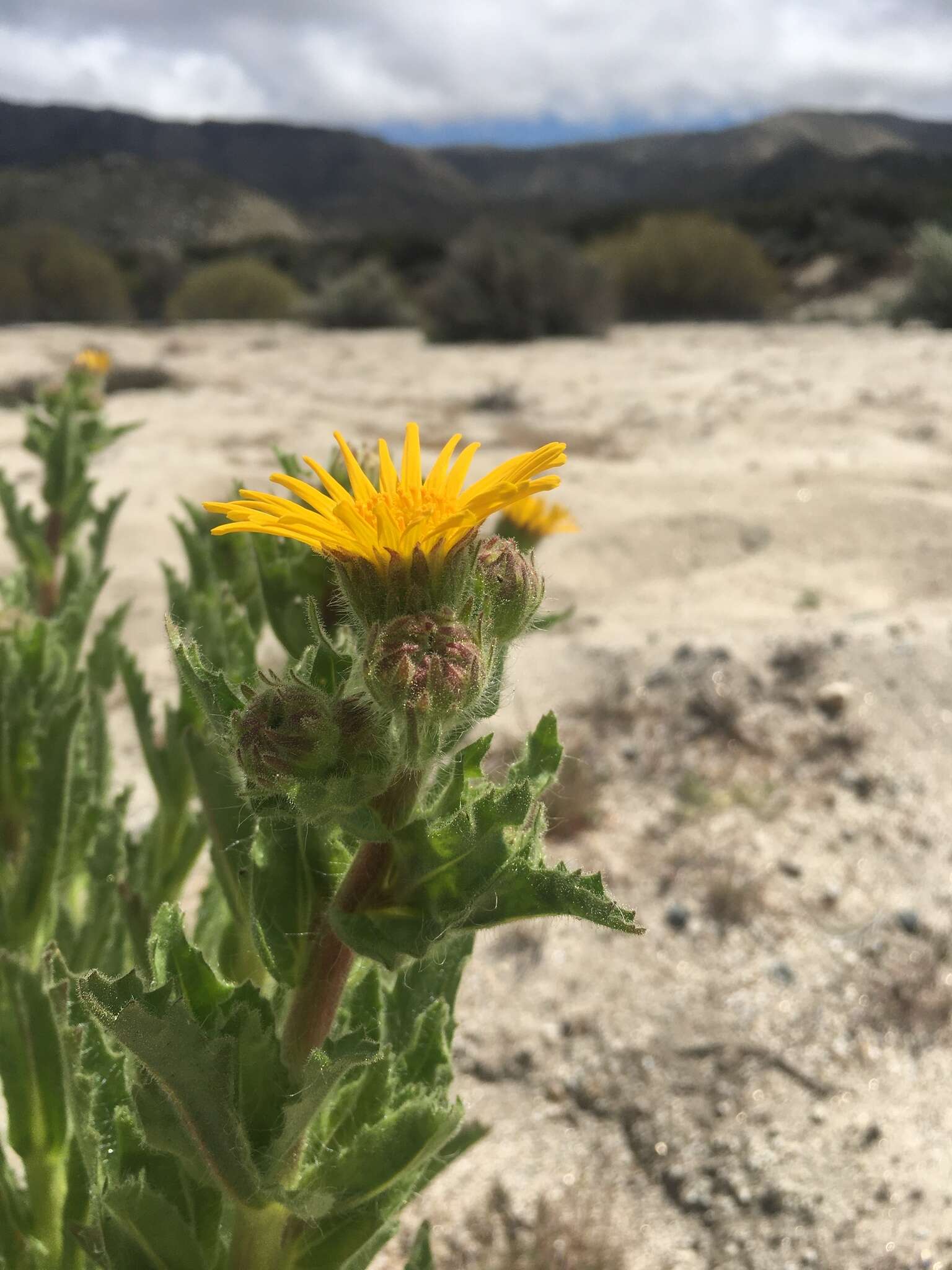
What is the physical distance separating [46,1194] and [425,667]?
140 cm

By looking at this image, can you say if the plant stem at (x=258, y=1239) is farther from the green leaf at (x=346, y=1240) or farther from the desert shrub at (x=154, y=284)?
the desert shrub at (x=154, y=284)

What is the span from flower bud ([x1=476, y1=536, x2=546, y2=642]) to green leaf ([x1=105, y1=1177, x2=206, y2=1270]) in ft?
2.46

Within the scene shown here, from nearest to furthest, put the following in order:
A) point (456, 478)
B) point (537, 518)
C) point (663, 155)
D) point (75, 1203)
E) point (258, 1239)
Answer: point (456, 478) < point (258, 1239) < point (75, 1203) < point (537, 518) < point (663, 155)

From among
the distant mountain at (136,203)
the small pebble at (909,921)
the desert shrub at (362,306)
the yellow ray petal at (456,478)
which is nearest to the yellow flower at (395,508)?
the yellow ray petal at (456,478)

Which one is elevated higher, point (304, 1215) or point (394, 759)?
point (394, 759)

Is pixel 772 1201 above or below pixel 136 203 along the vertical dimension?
below

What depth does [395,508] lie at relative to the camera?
3.59 ft

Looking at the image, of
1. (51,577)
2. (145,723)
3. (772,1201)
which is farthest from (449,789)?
(51,577)

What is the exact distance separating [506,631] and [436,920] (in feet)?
1.05

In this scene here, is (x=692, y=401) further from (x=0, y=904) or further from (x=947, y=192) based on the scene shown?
(x=947, y=192)

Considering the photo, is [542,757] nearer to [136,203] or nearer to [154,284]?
[154,284]

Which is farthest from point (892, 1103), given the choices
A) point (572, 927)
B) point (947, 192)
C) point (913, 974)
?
point (947, 192)

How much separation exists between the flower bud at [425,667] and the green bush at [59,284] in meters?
23.2

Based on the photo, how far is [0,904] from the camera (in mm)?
2107
